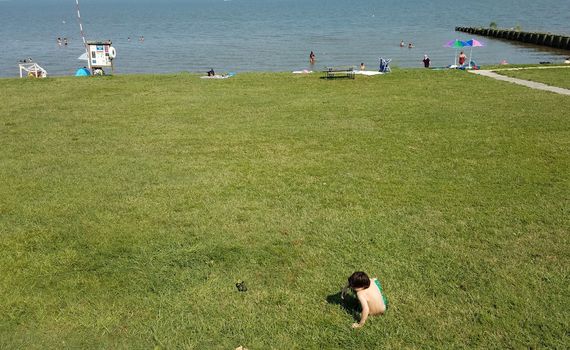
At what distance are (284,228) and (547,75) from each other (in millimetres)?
19377

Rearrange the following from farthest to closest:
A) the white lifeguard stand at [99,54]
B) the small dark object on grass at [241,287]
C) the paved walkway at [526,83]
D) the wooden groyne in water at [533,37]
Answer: the wooden groyne in water at [533,37] < the white lifeguard stand at [99,54] < the paved walkway at [526,83] < the small dark object on grass at [241,287]

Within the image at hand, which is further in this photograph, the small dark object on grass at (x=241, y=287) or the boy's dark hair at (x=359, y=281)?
the small dark object on grass at (x=241, y=287)

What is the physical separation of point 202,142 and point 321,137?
10.2ft

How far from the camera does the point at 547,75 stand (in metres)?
22.2

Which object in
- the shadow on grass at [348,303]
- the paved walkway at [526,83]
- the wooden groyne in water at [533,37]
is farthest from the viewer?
the wooden groyne in water at [533,37]

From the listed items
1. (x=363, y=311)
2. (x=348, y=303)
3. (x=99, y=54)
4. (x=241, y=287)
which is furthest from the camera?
(x=99, y=54)

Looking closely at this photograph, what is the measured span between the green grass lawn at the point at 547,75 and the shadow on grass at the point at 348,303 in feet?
56.3

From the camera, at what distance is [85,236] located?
7.69m

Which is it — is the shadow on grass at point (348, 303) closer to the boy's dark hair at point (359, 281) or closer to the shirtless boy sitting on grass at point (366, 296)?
the shirtless boy sitting on grass at point (366, 296)

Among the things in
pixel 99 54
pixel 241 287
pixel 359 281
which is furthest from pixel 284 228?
pixel 99 54

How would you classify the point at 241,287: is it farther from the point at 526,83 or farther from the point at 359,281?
the point at 526,83

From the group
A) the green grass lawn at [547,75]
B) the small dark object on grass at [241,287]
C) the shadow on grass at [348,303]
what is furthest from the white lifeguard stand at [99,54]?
the shadow on grass at [348,303]

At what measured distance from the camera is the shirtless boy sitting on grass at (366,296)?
5.62 meters

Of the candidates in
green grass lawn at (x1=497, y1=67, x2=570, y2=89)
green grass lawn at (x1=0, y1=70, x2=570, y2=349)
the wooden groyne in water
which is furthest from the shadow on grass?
the wooden groyne in water
